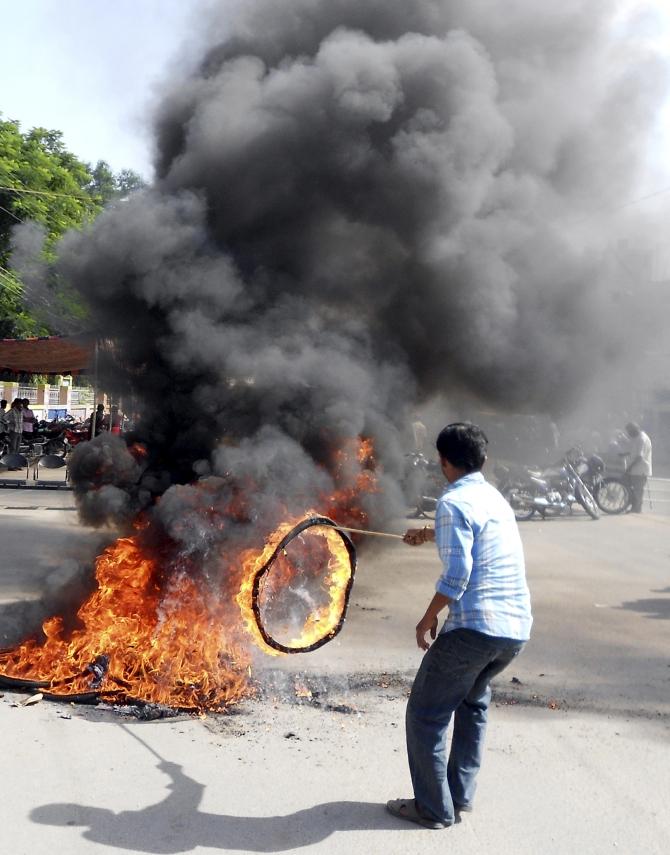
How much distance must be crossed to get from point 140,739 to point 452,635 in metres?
1.92

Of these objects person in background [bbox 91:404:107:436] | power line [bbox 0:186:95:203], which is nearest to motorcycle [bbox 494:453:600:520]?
person in background [bbox 91:404:107:436]

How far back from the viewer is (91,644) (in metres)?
4.97

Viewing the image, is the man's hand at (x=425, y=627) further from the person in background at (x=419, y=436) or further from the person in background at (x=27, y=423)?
the person in background at (x=27, y=423)

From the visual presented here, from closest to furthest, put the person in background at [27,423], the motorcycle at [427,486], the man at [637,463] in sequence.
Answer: the motorcycle at [427,486] < the man at [637,463] < the person in background at [27,423]

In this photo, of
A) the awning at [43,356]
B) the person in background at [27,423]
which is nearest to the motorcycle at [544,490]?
the awning at [43,356]

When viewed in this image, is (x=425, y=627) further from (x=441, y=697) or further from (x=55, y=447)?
(x=55, y=447)

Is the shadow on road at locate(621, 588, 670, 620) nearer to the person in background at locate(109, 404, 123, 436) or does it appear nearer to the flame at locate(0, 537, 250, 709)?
the flame at locate(0, 537, 250, 709)

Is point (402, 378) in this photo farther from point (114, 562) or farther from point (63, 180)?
point (63, 180)

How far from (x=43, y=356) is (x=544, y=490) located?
1070 centimetres

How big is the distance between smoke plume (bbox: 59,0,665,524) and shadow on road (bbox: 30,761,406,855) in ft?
8.06

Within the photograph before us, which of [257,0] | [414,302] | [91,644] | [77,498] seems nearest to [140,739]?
[91,644]

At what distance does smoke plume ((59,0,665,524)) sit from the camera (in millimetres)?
6477

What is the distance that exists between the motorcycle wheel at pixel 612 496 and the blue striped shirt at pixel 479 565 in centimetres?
1256

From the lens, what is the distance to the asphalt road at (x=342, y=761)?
10.8 ft
